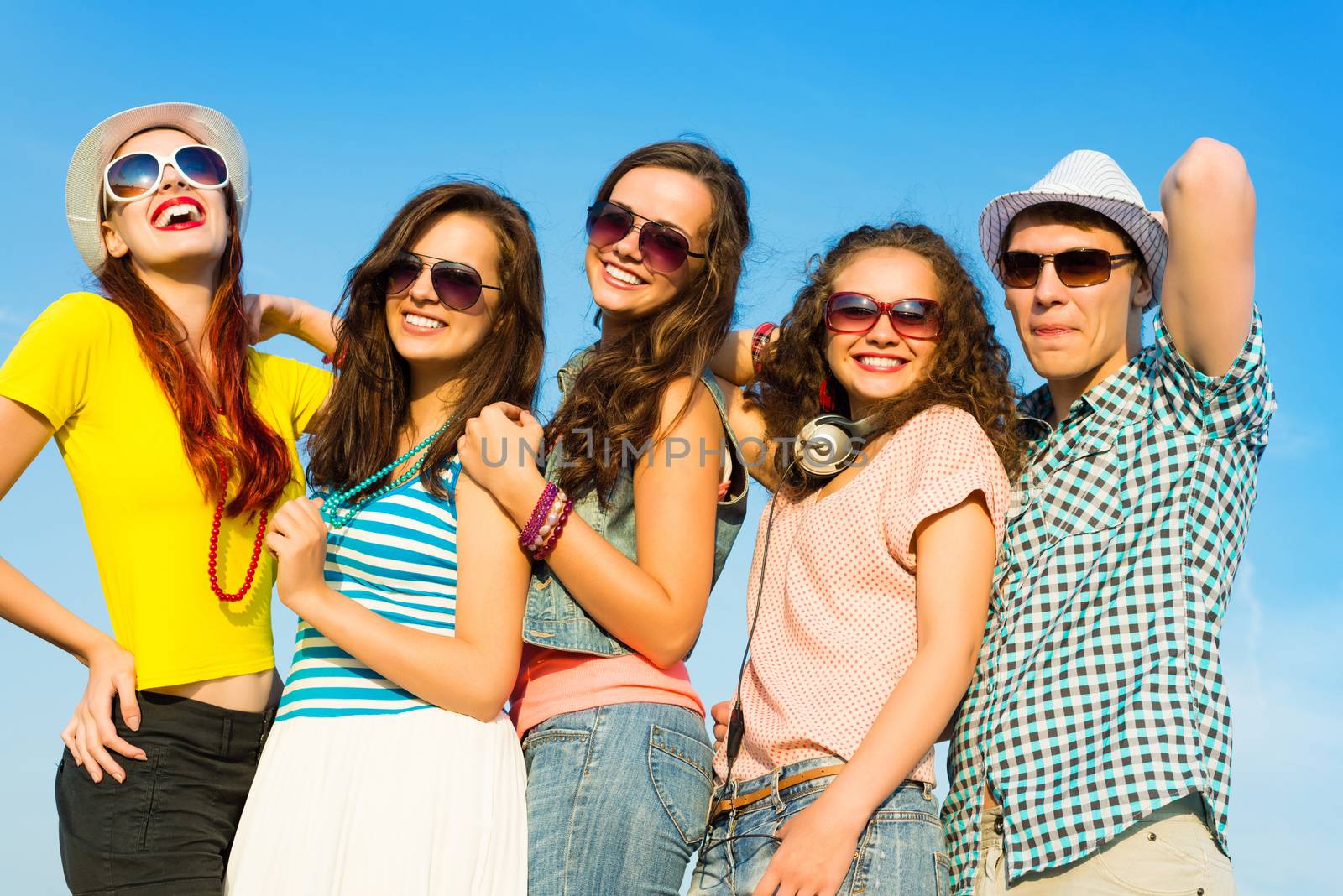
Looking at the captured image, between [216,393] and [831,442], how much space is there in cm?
238

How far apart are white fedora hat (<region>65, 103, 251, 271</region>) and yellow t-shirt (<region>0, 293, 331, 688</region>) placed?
0.52m

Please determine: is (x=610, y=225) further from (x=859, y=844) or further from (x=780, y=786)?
(x=859, y=844)

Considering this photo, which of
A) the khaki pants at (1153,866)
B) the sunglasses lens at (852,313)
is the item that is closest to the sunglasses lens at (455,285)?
the sunglasses lens at (852,313)

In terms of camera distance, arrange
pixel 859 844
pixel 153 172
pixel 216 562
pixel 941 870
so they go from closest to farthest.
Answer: pixel 859 844 < pixel 941 870 < pixel 216 562 < pixel 153 172

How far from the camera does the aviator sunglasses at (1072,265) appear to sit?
4.12 m

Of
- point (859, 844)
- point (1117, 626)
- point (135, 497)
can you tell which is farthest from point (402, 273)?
point (1117, 626)

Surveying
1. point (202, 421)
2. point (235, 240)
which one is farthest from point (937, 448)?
point (235, 240)

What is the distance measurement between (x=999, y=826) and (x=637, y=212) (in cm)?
253

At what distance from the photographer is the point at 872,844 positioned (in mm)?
3307

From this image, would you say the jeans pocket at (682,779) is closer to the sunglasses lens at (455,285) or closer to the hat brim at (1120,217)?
the sunglasses lens at (455,285)

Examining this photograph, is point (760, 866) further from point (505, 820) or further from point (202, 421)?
point (202, 421)

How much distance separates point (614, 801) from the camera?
3.49 metres

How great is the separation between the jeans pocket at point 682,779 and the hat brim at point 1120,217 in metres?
2.11

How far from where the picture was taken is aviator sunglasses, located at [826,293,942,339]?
4113 millimetres
